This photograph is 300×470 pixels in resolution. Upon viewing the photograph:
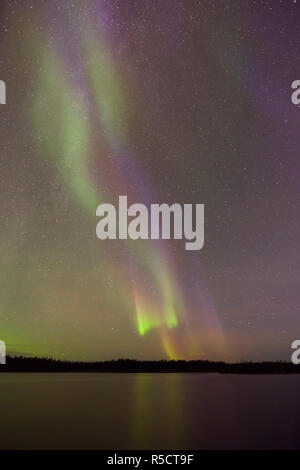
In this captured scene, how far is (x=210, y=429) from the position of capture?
16156 mm

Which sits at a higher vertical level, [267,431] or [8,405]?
[8,405]
